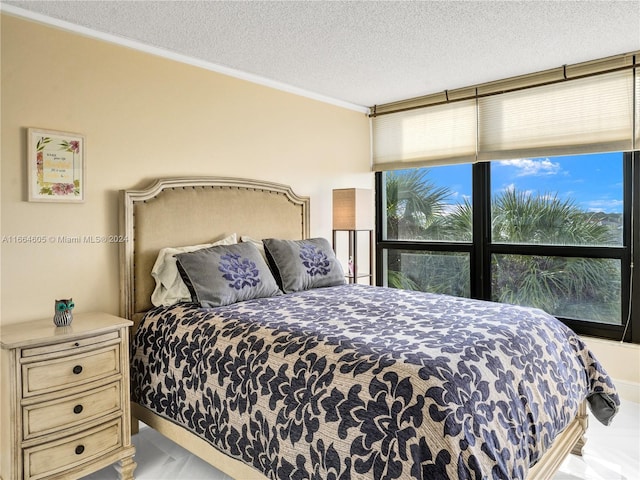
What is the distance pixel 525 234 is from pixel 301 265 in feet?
6.37

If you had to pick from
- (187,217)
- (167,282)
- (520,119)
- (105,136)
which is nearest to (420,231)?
(520,119)

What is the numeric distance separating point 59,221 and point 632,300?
382cm

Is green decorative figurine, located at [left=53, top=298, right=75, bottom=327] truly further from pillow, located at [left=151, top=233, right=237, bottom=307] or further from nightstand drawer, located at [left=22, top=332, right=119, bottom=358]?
pillow, located at [left=151, top=233, right=237, bottom=307]

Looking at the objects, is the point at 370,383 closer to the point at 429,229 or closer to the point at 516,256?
the point at 516,256

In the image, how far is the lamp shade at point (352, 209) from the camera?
398cm

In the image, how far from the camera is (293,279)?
3.13 m

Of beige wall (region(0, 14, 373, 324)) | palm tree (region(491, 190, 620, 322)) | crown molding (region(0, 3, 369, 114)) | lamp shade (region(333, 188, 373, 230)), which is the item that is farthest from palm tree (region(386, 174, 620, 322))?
beige wall (region(0, 14, 373, 324))

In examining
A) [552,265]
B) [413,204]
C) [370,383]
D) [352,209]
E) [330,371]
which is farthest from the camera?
[413,204]

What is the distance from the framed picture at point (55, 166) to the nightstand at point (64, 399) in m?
0.70

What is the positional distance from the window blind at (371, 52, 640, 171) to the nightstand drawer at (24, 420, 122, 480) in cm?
332

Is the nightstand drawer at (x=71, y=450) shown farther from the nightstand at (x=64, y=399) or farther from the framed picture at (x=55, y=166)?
the framed picture at (x=55, y=166)

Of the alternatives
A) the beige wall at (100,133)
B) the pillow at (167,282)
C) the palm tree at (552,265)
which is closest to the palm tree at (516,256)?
the palm tree at (552,265)

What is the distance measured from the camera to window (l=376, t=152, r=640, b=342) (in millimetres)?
3396

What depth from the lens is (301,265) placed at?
3.21 metres
